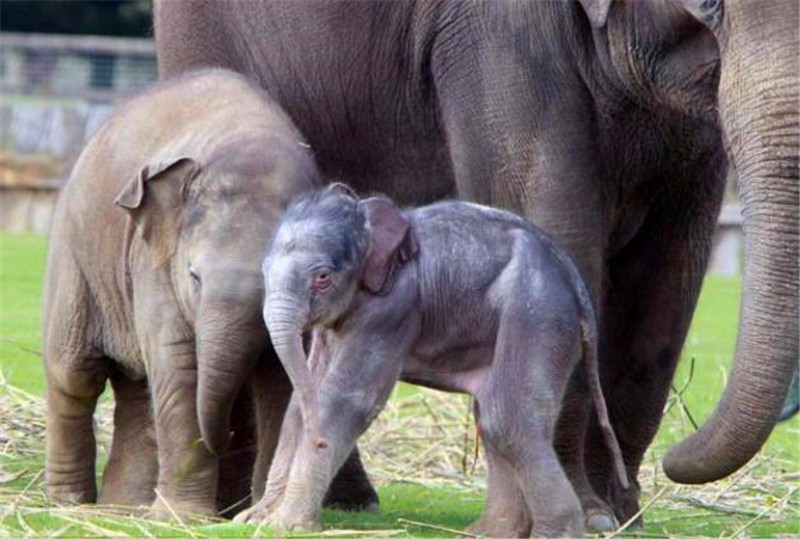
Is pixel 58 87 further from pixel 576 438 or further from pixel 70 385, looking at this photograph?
pixel 576 438

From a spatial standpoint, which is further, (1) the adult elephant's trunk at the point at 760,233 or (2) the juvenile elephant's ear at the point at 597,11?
(2) the juvenile elephant's ear at the point at 597,11

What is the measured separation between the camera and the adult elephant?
19.4ft

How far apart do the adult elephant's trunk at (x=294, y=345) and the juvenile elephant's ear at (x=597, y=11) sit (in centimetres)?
144

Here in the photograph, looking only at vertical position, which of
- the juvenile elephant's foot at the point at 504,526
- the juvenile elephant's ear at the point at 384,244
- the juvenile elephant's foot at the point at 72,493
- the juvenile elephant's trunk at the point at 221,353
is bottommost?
the juvenile elephant's foot at the point at 72,493

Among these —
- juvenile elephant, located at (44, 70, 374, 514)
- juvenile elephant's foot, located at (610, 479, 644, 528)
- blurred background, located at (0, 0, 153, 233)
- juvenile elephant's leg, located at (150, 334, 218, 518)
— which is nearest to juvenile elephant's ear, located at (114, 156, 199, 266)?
juvenile elephant, located at (44, 70, 374, 514)

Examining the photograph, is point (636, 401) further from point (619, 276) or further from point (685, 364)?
point (685, 364)

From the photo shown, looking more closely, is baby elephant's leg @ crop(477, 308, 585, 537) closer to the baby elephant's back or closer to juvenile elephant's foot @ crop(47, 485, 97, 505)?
the baby elephant's back

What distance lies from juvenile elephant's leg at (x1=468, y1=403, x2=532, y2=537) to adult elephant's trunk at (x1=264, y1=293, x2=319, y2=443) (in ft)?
1.64

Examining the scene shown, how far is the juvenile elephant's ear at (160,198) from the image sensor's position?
6.67 metres

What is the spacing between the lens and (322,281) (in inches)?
241

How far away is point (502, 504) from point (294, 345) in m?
0.81

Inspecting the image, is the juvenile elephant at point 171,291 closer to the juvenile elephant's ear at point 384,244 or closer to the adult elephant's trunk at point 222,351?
the adult elephant's trunk at point 222,351

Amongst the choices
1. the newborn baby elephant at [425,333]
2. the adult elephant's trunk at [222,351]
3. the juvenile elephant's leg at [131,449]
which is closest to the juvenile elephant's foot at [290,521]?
the newborn baby elephant at [425,333]

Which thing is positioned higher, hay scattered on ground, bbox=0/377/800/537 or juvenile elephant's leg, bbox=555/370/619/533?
juvenile elephant's leg, bbox=555/370/619/533
